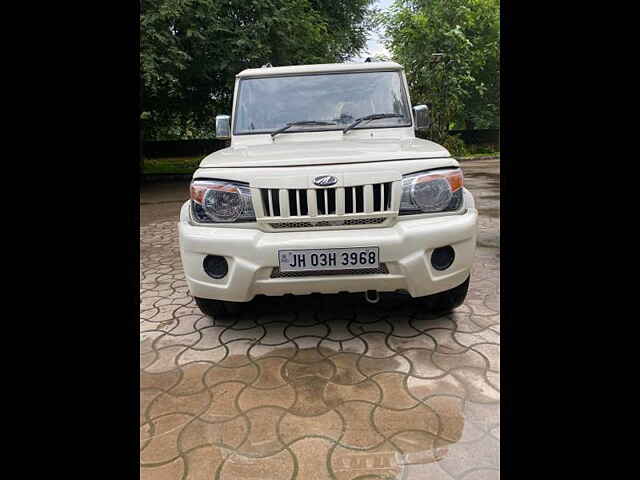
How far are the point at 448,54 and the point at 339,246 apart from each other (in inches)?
853

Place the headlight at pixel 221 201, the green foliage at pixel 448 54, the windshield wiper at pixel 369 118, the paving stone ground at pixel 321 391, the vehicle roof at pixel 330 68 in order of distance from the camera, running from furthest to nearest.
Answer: the green foliage at pixel 448 54 → the vehicle roof at pixel 330 68 → the windshield wiper at pixel 369 118 → the headlight at pixel 221 201 → the paving stone ground at pixel 321 391

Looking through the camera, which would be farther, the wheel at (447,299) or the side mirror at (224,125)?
the side mirror at (224,125)

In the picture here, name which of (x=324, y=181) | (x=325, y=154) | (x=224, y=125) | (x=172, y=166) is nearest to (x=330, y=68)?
(x=224, y=125)

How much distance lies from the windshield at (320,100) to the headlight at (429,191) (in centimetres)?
110

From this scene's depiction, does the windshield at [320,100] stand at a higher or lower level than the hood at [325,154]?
higher

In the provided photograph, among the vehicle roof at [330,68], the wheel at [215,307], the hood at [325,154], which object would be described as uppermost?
the vehicle roof at [330,68]

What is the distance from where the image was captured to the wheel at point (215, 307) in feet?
9.64

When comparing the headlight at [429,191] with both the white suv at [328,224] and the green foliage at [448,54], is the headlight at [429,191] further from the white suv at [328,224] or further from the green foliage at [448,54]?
the green foliage at [448,54]

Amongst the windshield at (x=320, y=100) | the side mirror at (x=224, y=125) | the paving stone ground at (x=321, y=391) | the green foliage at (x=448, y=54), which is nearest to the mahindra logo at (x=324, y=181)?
the paving stone ground at (x=321, y=391)

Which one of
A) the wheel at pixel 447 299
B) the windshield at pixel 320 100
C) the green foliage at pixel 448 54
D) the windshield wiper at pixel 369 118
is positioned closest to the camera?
the wheel at pixel 447 299

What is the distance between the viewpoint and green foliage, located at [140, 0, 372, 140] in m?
10.0
